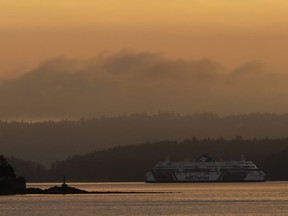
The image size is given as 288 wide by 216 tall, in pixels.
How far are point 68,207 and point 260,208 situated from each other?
26005 millimetres

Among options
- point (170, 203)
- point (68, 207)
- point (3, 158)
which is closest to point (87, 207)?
point (68, 207)

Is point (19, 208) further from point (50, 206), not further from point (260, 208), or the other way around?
point (260, 208)

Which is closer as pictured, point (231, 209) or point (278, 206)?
point (231, 209)

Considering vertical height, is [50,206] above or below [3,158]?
below

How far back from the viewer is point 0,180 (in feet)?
655

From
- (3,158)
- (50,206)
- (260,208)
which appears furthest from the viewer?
(3,158)

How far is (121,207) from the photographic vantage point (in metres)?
159

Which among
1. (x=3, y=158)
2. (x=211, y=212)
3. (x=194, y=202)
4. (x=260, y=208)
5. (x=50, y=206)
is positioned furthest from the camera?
(x=3, y=158)

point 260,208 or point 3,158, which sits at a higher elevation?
point 3,158

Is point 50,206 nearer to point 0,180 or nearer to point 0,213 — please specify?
point 0,213

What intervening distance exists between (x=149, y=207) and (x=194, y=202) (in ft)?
61.2

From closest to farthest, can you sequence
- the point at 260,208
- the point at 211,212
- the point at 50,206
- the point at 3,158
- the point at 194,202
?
the point at 211,212
the point at 260,208
the point at 50,206
the point at 194,202
the point at 3,158

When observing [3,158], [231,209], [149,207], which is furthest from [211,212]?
[3,158]

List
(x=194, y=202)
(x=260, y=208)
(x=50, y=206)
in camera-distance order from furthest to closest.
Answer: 1. (x=194, y=202)
2. (x=50, y=206)
3. (x=260, y=208)
